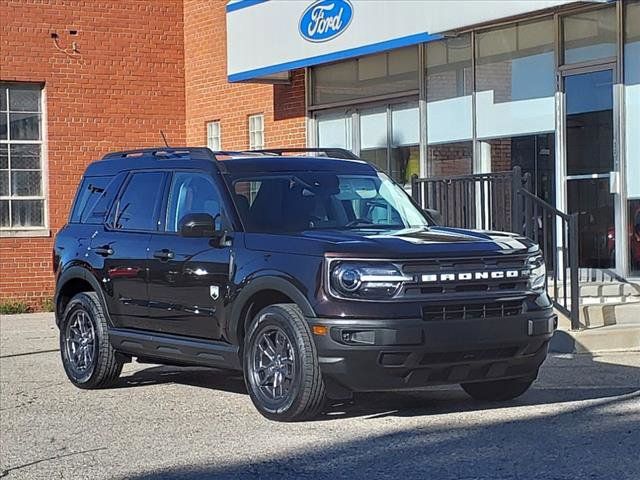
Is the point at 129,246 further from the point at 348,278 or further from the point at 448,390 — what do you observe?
the point at 448,390

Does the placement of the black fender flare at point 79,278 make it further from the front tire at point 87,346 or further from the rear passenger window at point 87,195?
the rear passenger window at point 87,195

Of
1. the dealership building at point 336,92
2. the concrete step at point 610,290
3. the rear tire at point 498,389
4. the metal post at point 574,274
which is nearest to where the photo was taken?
the rear tire at point 498,389

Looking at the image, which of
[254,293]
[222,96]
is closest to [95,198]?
[254,293]

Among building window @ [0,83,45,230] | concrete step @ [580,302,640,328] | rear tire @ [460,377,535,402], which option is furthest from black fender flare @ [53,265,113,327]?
building window @ [0,83,45,230]

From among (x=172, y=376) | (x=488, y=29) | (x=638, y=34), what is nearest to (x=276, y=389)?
(x=172, y=376)

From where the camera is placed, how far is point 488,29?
15.0 meters

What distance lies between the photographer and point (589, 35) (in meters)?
13.7

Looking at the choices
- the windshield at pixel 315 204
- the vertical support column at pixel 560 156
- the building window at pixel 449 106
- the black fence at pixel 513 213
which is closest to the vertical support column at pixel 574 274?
the black fence at pixel 513 213

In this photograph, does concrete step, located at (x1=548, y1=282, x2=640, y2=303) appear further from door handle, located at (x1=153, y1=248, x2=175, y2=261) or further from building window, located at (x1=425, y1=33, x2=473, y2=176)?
door handle, located at (x1=153, y1=248, x2=175, y2=261)

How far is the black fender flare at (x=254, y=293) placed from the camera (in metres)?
7.86

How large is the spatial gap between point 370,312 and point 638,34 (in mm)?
7001

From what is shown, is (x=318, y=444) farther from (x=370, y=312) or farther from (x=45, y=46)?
(x=45, y=46)

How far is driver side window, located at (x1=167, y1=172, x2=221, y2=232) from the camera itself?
9.06 meters

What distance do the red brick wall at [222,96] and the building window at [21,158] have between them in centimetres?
276
